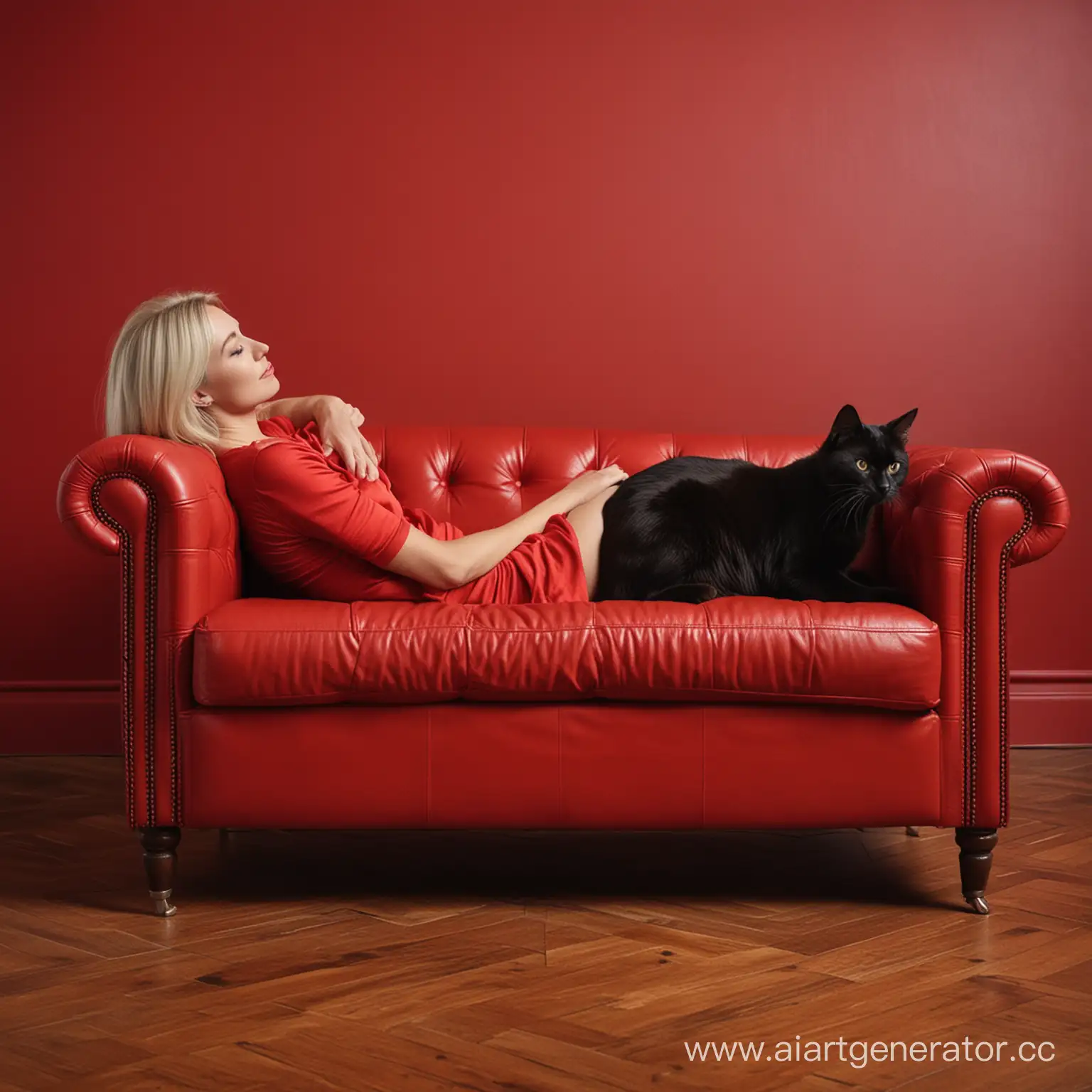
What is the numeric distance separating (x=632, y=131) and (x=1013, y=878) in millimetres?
2115

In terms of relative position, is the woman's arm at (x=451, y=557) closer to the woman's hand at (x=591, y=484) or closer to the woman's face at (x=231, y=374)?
the woman's hand at (x=591, y=484)

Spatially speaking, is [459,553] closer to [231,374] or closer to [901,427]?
[231,374]

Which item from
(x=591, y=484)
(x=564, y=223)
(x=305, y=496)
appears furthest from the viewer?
(x=564, y=223)

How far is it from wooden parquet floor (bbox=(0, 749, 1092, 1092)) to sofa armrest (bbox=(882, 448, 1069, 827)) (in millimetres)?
214

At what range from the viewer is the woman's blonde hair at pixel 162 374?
208 cm

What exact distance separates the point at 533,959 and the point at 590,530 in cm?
84

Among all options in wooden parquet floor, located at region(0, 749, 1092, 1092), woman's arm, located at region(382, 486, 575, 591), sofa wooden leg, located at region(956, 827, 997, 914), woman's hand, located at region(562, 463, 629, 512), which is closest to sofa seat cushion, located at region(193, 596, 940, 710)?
woman's arm, located at region(382, 486, 575, 591)

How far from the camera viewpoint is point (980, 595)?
1945mm

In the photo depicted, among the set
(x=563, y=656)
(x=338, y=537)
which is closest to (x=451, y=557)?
(x=338, y=537)

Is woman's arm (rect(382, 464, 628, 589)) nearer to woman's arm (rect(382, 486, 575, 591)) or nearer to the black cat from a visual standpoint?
woman's arm (rect(382, 486, 575, 591))

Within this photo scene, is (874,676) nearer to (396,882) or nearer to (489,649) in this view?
(489,649)

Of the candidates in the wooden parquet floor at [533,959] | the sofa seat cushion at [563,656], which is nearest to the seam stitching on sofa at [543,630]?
the sofa seat cushion at [563,656]

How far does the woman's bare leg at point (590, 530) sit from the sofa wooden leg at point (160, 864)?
836 millimetres

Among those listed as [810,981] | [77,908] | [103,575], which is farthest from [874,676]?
[103,575]
